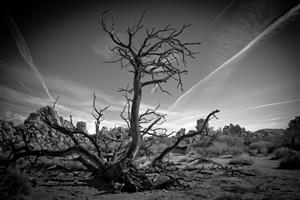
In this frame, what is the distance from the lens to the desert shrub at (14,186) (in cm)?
298

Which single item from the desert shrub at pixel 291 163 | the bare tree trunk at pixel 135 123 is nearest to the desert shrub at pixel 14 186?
the bare tree trunk at pixel 135 123

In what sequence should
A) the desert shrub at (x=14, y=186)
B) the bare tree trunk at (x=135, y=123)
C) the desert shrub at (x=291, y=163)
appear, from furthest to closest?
the desert shrub at (x=291, y=163) < the bare tree trunk at (x=135, y=123) < the desert shrub at (x=14, y=186)

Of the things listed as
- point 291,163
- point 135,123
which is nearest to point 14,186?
point 135,123

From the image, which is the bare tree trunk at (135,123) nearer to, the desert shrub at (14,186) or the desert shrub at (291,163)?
the desert shrub at (14,186)

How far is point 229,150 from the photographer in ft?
48.4

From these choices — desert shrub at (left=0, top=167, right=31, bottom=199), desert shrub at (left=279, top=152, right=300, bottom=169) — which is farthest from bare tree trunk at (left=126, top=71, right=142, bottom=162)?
desert shrub at (left=279, top=152, right=300, bottom=169)

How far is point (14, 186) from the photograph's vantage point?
328cm

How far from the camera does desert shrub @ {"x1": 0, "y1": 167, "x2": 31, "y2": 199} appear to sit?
2980mm

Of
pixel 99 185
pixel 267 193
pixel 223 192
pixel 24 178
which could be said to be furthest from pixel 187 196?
pixel 24 178

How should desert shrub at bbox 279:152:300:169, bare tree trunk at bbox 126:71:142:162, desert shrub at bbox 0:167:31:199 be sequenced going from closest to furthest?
desert shrub at bbox 0:167:31:199
bare tree trunk at bbox 126:71:142:162
desert shrub at bbox 279:152:300:169

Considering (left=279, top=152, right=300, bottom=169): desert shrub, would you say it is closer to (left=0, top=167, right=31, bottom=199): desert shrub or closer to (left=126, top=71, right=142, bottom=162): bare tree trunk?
(left=126, top=71, right=142, bottom=162): bare tree trunk

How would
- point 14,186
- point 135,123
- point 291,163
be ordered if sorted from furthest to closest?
point 291,163, point 135,123, point 14,186

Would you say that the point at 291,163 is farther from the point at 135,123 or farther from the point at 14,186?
the point at 14,186

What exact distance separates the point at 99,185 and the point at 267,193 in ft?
13.1
